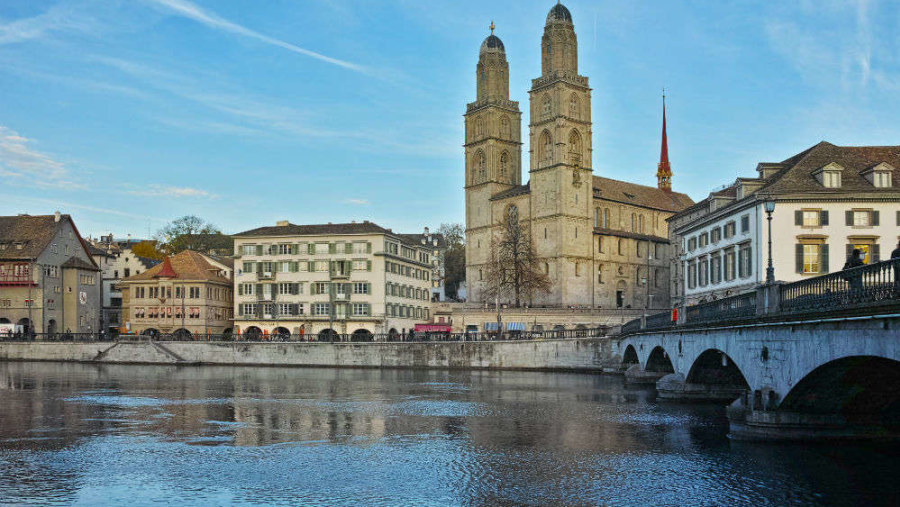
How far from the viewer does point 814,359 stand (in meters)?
26.0

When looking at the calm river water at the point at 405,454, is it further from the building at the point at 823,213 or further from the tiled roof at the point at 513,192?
the tiled roof at the point at 513,192

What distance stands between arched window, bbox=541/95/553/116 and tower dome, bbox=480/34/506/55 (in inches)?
Result: 611

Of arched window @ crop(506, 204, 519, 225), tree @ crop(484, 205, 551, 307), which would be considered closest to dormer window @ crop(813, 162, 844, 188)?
tree @ crop(484, 205, 551, 307)

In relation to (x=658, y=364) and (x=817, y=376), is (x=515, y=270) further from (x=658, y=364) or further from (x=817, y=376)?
(x=817, y=376)

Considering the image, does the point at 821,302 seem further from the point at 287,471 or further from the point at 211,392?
the point at 211,392

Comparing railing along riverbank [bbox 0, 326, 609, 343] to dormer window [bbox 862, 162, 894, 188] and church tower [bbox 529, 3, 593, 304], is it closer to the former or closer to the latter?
dormer window [bbox 862, 162, 894, 188]

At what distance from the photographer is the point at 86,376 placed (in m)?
72.2

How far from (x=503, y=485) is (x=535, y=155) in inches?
4158

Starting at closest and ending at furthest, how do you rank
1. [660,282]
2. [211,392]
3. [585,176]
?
[211,392], [585,176], [660,282]

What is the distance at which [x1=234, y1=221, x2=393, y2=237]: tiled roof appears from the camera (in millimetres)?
103250

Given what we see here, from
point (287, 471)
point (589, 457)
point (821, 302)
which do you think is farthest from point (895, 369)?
point (287, 471)

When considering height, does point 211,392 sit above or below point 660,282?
below

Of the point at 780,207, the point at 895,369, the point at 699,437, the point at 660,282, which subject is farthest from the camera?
the point at 660,282

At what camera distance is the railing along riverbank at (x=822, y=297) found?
21875 mm
